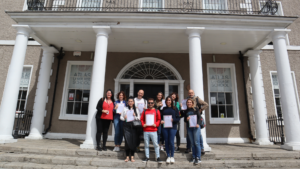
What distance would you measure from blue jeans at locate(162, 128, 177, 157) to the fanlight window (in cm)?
415

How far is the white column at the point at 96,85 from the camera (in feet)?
17.3

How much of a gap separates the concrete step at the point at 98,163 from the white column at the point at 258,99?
253 cm

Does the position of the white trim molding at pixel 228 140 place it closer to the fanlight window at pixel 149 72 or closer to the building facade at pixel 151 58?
the building facade at pixel 151 58

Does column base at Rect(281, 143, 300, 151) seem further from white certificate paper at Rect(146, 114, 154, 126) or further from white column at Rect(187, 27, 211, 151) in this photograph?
white certificate paper at Rect(146, 114, 154, 126)

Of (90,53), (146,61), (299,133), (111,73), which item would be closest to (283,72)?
(299,133)

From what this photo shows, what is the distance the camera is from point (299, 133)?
5.49 metres

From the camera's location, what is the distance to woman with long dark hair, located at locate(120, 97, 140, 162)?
441cm

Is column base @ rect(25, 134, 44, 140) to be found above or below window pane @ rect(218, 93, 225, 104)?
below

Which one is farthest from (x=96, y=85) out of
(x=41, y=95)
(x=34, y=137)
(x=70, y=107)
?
(x=34, y=137)

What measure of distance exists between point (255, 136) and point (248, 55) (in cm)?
354

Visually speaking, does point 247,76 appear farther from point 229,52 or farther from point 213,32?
point 213,32

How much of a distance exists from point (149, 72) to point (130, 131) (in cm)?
422

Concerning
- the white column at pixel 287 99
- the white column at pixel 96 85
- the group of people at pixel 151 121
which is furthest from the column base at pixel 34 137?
the white column at pixel 287 99

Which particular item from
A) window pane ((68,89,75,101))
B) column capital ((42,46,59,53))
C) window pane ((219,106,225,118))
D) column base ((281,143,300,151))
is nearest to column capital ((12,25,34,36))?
column capital ((42,46,59,53))
